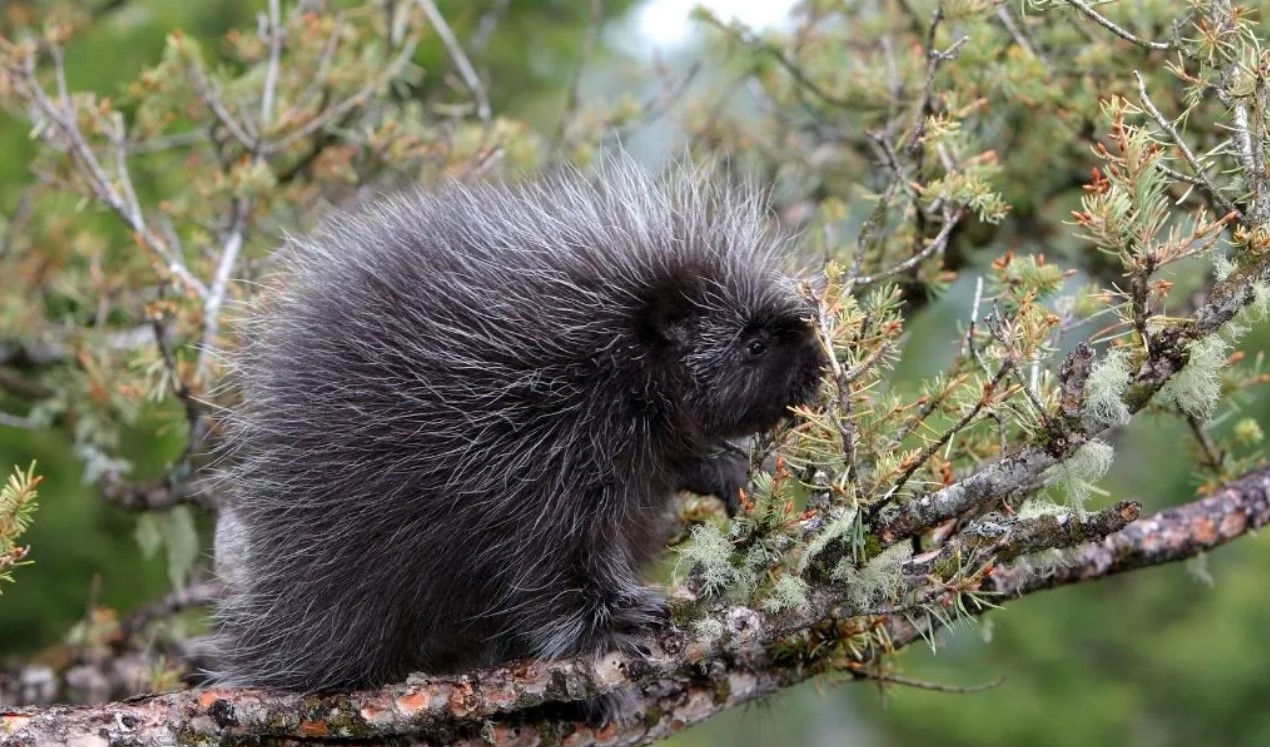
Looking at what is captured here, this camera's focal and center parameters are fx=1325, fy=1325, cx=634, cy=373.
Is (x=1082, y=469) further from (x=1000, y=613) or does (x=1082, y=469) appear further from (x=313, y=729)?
(x=1000, y=613)

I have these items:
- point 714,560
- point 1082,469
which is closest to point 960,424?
point 1082,469

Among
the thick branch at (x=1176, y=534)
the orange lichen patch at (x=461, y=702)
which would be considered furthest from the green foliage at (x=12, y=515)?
the thick branch at (x=1176, y=534)

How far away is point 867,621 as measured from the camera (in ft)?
7.57

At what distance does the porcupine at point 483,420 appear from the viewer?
2.20m

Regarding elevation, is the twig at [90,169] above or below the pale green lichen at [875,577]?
above

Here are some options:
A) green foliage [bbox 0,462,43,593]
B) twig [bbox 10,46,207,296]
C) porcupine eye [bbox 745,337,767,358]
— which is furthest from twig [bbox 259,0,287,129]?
green foliage [bbox 0,462,43,593]

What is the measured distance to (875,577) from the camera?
6.48ft

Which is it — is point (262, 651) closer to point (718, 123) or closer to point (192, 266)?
point (192, 266)

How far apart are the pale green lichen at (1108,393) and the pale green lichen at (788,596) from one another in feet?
1.64

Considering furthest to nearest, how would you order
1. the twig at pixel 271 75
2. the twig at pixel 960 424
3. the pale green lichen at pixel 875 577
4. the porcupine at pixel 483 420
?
the twig at pixel 271 75 < the porcupine at pixel 483 420 < the pale green lichen at pixel 875 577 < the twig at pixel 960 424

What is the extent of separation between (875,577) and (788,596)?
0.13m

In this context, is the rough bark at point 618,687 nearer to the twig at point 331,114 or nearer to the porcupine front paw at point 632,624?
the porcupine front paw at point 632,624

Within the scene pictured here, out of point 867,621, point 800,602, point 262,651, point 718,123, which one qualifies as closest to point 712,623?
point 800,602

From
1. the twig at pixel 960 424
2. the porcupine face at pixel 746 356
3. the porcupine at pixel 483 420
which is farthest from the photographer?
the porcupine face at pixel 746 356
